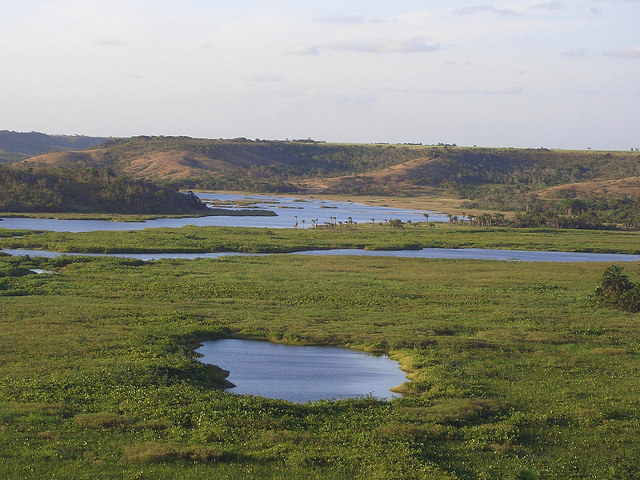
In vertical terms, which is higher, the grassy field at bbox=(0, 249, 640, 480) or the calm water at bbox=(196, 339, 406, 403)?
the grassy field at bbox=(0, 249, 640, 480)

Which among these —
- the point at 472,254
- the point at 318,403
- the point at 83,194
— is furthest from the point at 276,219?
the point at 318,403

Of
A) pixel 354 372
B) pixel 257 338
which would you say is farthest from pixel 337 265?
pixel 354 372

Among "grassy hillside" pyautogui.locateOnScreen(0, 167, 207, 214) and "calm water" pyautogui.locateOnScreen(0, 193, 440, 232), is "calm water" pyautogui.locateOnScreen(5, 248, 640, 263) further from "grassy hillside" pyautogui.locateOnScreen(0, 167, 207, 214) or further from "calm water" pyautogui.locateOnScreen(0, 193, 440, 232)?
"grassy hillside" pyautogui.locateOnScreen(0, 167, 207, 214)

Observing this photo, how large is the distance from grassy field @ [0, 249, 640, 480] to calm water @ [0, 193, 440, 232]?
139 ft

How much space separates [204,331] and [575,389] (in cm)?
1480

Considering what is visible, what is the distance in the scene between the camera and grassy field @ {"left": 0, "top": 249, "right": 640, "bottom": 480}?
1691 centimetres

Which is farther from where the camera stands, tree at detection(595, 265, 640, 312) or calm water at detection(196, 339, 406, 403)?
tree at detection(595, 265, 640, 312)

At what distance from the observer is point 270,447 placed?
699 inches

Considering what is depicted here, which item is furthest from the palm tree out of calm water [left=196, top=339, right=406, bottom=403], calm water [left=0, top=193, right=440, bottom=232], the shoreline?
the shoreline

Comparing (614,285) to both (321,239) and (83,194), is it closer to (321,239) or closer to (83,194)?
(321,239)

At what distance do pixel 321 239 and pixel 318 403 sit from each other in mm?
56844

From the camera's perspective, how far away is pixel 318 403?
21453 millimetres

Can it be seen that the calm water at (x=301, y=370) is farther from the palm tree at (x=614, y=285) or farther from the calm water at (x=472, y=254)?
the calm water at (x=472, y=254)

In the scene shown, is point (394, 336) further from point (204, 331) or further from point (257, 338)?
point (204, 331)
